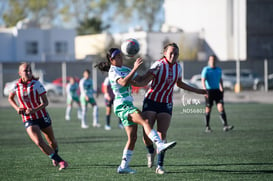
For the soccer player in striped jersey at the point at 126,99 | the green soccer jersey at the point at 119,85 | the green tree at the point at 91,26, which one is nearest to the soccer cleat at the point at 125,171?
the soccer player in striped jersey at the point at 126,99

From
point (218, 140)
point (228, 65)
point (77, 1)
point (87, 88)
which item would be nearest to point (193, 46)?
point (228, 65)

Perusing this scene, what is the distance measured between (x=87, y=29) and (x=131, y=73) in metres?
67.9

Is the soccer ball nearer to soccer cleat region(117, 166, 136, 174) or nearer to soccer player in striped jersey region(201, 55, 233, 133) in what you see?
soccer cleat region(117, 166, 136, 174)

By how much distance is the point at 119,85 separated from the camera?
922 centimetres

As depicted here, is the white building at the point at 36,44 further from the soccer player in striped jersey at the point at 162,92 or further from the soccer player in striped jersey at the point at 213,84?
the soccer player in striped jersey at the point at 162,92

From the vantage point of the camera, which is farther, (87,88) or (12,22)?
(12,22)

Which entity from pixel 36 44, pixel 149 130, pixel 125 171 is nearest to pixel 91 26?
pixel 36 44

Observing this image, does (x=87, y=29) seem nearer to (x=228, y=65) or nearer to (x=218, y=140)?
(x=228, y=65)

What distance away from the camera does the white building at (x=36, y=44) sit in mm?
59375

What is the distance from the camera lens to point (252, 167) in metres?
10.1

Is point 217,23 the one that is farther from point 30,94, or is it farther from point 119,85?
point 119,85

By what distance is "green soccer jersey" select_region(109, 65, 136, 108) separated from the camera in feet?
30.1

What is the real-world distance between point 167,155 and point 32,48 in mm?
50389

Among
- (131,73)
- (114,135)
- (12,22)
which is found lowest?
(114,135)
